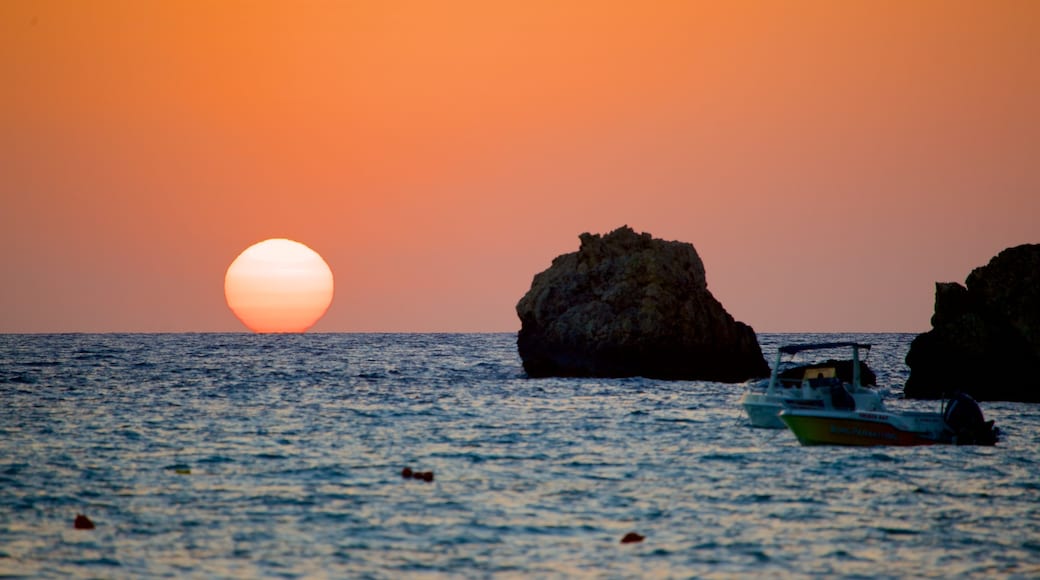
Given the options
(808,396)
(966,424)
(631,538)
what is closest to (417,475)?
(631,538)

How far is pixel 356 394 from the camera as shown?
63500 millimetres

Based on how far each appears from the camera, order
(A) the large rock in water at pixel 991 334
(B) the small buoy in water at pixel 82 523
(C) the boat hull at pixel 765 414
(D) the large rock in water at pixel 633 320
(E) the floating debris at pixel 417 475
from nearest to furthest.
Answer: (B) the small buoy in water at pixel 82 523 → (E) the floating debris at pixel 417 475 → (C) the boat hull at pixel 765 414 → (A) the large rock in water at pixel 991 334 → (D) the large rock in water at pixel 633 320

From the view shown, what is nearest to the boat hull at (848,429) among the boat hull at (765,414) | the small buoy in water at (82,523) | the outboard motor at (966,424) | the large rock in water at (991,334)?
the outboard motor at (966,424)

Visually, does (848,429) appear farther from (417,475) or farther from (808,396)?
(417,475)

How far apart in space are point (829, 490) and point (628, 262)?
57330 millimetres

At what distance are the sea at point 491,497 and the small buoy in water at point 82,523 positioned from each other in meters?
0.32

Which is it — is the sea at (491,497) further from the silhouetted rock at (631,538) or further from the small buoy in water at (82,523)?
the small buoy in water at (82,523)

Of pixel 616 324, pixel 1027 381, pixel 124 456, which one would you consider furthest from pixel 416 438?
pixel 616 324

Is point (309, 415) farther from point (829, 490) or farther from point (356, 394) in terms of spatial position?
point (829, 490)

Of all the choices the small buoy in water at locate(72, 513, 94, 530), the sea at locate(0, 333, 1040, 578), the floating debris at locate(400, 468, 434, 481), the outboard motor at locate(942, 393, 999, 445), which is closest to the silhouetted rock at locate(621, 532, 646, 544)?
the sea at locate(0, 333, 1040, 578)

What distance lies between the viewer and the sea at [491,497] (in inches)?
787

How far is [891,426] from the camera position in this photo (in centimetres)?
3806

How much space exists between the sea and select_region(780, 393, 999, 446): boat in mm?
780

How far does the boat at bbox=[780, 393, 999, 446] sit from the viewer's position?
1489 inches
